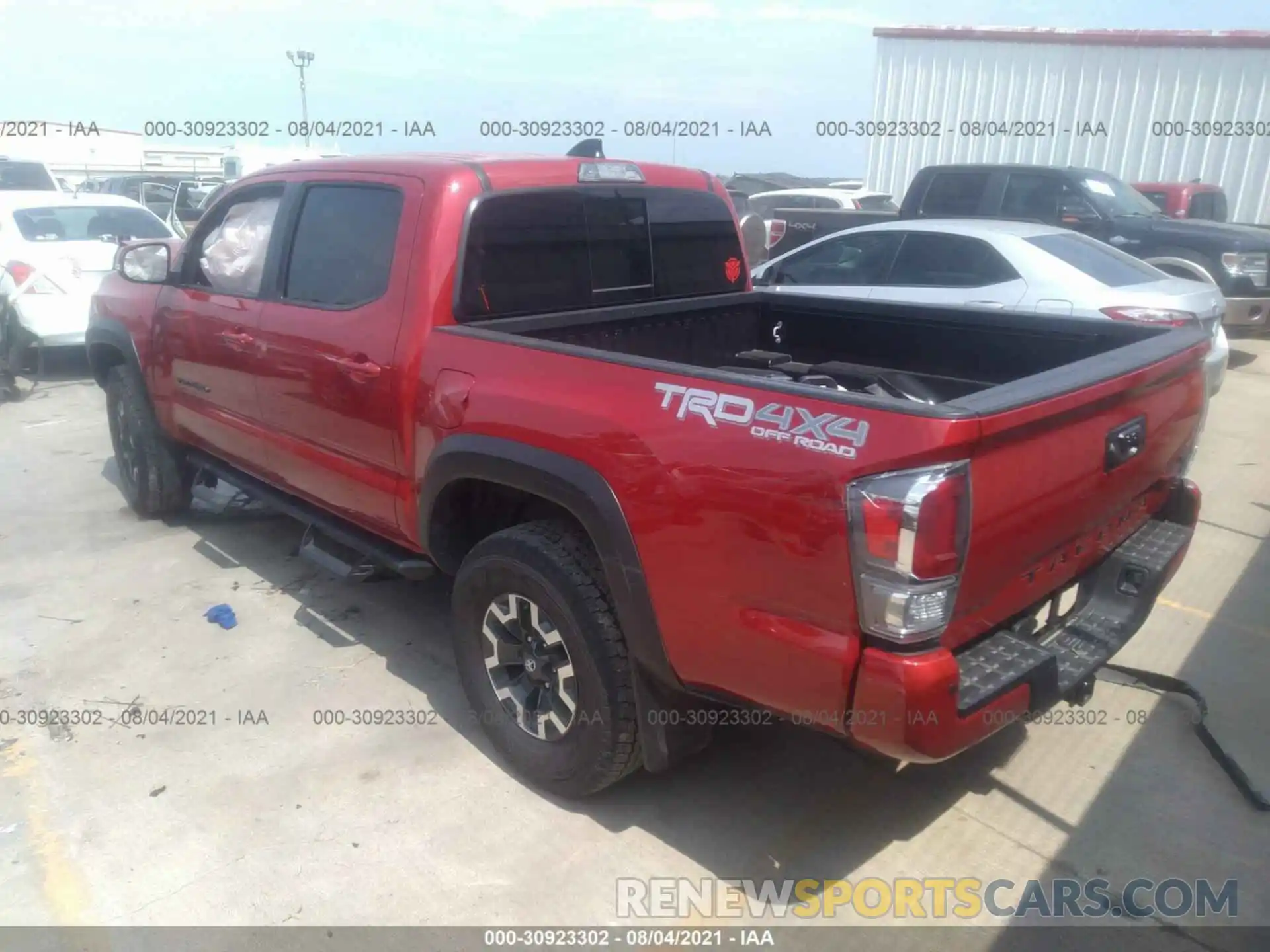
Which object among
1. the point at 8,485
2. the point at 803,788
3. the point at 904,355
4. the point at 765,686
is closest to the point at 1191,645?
the point at 904,355

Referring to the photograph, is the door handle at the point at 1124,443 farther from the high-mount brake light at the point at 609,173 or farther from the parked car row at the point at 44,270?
the parked car row at the point at 44,270

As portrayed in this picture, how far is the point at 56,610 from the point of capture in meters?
4.54

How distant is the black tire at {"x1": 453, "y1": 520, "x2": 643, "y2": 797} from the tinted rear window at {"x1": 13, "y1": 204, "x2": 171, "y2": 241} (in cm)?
872

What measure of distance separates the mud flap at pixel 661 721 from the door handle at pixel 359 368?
1.45 metres

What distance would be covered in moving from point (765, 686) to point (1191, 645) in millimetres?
2690

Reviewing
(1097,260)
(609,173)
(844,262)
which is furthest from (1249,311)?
(609,173)

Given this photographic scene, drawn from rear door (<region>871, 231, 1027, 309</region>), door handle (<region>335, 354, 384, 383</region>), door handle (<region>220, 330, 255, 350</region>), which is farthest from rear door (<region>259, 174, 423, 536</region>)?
rear door (<region>871, 231, 1027, 309</region>)

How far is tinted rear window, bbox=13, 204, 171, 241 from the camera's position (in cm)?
968

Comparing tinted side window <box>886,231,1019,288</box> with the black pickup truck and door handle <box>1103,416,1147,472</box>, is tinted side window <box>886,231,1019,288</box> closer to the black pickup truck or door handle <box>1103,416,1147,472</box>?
the black pickup truck

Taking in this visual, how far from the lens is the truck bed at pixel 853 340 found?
336cm

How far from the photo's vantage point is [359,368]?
137 inches

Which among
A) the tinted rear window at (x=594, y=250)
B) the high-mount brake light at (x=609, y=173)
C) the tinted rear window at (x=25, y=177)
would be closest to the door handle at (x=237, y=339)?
the tinted rear window at (x=594, y=250)

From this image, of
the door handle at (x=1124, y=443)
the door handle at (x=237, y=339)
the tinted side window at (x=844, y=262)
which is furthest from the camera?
the tinted side window at (x=844, y=262)

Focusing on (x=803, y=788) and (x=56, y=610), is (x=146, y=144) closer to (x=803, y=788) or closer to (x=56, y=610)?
(x=56, y=610)
